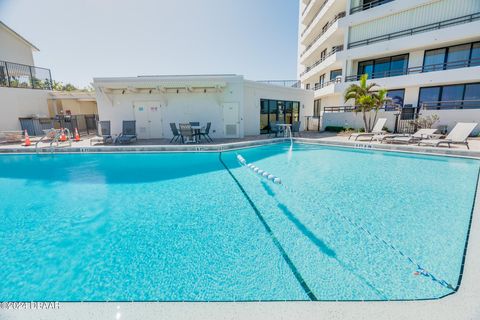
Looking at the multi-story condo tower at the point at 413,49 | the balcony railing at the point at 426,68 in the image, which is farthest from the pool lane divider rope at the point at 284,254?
the balcony railing at the point at 426,68

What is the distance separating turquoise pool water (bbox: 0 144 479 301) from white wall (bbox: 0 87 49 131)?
11841mm

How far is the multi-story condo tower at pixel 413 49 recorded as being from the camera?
45.9 feet

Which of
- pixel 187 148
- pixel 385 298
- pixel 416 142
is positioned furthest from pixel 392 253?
pixel 416 142

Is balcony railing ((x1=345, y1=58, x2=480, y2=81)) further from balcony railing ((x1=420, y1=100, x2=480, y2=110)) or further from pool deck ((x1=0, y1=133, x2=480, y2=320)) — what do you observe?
pool deck ((x1=0, y1=133, x2=480, y2=320))

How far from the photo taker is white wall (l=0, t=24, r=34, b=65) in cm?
1792

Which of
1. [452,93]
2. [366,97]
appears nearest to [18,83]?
[366,97]

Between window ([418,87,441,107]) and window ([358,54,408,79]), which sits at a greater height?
window ([358,54,408,79])

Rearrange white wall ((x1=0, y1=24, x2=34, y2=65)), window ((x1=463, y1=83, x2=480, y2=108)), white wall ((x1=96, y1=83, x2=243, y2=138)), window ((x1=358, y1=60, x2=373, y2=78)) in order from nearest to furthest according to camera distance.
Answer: white wall ((x1=96, y1=83, x2=243, y2=138)), window ((x1=463, y1=83, x2=480, y2=108)), white wall ((x1=0, y1=24, x2=34, y2=65)), window ((x1=358, y1=60, x2=373, y2=78))

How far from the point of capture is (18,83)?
16.1 meters

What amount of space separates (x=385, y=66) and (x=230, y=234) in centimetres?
2061

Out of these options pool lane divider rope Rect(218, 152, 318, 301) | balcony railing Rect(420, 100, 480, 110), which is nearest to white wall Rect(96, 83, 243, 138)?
pool lane divider rope Rect(218, 152, 318, 301)

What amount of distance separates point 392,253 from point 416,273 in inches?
16.3

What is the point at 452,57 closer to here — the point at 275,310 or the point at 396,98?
the point at 396,98

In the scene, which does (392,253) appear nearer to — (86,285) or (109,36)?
(86,285)
